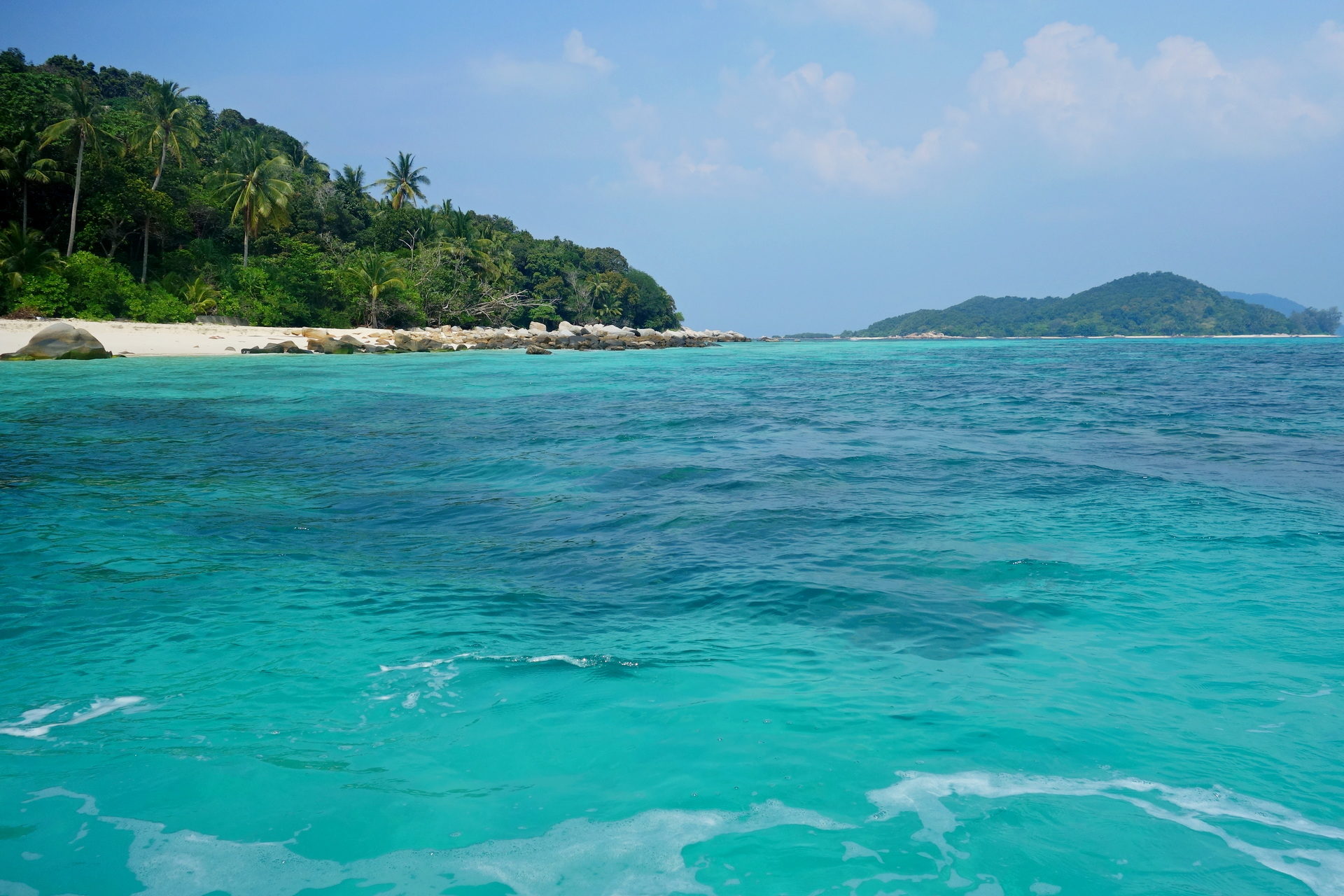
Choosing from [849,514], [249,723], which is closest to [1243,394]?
[849,514]

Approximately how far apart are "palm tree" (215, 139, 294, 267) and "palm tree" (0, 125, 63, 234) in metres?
9.05

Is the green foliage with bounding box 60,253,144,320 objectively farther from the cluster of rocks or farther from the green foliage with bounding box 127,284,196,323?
the cluster of rocks

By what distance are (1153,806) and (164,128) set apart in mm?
55005

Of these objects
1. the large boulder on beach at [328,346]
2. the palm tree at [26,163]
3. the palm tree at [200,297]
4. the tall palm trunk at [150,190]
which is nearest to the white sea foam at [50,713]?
the large boulder on beach at [328,346]

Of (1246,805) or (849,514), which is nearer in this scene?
(1246,805)

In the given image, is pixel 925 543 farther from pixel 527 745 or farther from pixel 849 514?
pixel 527 745

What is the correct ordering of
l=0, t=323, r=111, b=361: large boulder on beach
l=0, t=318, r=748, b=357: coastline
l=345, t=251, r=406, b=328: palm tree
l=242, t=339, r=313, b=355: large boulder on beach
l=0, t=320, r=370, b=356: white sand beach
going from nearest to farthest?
l=0, t=323, r=111, b=361: large boulder on beach → l=0, t=320, r=370, b=356: white sand beach → l=0, t=318, r=748, b=357: coastline → l=242, t=339, r=313, b=355: large boulder on beach → l=345, t=251, r=406, b=328: palm tree

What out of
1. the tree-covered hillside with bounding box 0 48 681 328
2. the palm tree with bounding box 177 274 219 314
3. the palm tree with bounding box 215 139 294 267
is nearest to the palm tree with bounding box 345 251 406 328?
the tree-covered hillside with bounding box 0 48 681 328

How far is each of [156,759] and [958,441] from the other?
1132 centimetres

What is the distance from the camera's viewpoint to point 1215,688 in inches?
156

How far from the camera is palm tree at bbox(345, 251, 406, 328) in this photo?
48.0m

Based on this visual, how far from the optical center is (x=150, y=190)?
127 feet

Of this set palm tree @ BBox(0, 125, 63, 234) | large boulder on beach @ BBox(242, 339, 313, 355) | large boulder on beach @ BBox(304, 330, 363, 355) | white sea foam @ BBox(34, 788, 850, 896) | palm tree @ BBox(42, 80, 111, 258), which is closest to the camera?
white sea foam @ BBox(34, 788, 850, 896)

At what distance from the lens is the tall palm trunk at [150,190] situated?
39.5 meters
